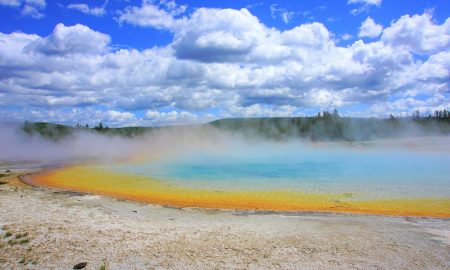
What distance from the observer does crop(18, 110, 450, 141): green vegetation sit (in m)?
42.1

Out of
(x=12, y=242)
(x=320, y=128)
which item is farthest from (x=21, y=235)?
(x=320, y=128)

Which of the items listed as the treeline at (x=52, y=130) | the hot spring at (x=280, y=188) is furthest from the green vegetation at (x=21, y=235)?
the treeline at (x=52, y=130)

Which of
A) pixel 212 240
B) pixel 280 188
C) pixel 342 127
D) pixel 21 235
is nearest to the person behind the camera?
pixel 21 235

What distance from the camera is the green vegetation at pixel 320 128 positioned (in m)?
42.1

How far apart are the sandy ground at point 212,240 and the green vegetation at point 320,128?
34.0 meters

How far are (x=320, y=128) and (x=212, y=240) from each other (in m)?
43.0

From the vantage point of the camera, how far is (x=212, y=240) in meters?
5.80

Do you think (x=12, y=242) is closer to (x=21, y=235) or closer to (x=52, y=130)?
(x=21, y=235)

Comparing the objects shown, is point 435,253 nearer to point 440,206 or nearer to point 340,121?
point 440,206

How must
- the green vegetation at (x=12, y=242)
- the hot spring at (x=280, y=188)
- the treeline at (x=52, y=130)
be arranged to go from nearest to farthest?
the green vegetation at (x=12, y=242) → the hot spring at (x=280, y=188) → the treeline at (x=52, y=130)

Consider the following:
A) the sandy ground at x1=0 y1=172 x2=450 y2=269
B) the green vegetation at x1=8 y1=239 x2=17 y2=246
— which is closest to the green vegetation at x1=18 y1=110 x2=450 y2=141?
the sandy ground at x1=0 y1=172 x2=450 y2=269

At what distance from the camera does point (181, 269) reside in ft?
15.6

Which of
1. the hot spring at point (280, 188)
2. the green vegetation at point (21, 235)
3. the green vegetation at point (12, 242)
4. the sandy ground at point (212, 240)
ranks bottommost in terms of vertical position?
the hot spring at point (280, 188)

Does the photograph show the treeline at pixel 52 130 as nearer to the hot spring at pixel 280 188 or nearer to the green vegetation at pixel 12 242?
the hot spring at pixel 280 188
